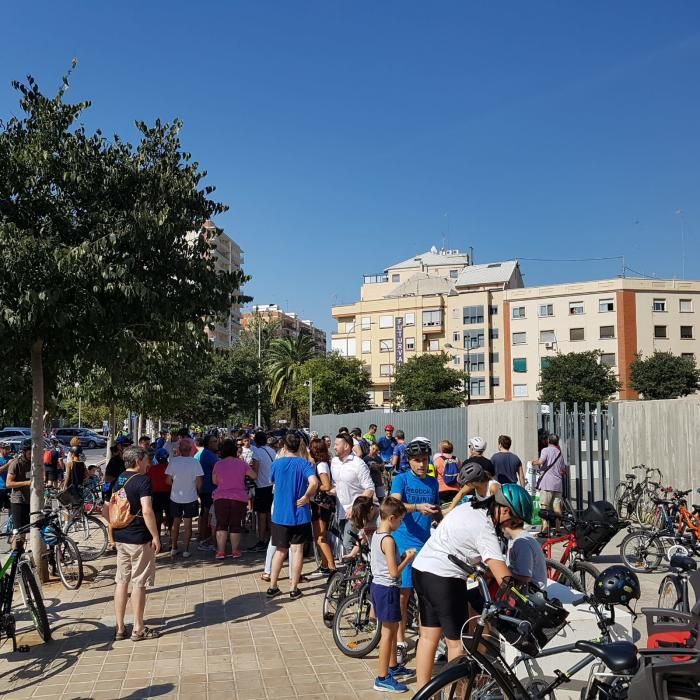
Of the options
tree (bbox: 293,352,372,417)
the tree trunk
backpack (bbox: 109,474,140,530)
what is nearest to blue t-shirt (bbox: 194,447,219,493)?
the tree trunk

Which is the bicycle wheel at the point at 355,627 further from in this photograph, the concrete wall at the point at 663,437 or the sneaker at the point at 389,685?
the concrete wall at the point at 663,437

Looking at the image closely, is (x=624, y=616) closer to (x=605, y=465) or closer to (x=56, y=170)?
(x=56, y=170)

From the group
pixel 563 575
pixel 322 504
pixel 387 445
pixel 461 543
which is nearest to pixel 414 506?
pixel 461 543

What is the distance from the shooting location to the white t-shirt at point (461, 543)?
461cm

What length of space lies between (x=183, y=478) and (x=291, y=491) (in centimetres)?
309

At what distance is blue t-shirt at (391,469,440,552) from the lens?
6457 mm

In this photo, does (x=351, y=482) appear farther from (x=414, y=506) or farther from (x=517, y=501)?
(x=517, y=501)

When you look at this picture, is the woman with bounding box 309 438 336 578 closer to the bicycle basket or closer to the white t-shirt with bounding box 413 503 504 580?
the white t-shirt with bounding box 413 503 504 580

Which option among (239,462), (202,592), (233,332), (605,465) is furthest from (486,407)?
(233,332)

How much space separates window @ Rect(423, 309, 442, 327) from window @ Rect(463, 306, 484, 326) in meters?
4.83

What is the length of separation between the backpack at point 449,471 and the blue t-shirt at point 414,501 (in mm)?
4298

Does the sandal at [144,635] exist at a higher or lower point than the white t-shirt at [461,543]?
lower

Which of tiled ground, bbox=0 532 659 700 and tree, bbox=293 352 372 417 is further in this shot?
tree, bbox=293 352 372 417

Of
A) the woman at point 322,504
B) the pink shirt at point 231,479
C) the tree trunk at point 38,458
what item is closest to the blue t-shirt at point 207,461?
the pink shirt at point 231,479
